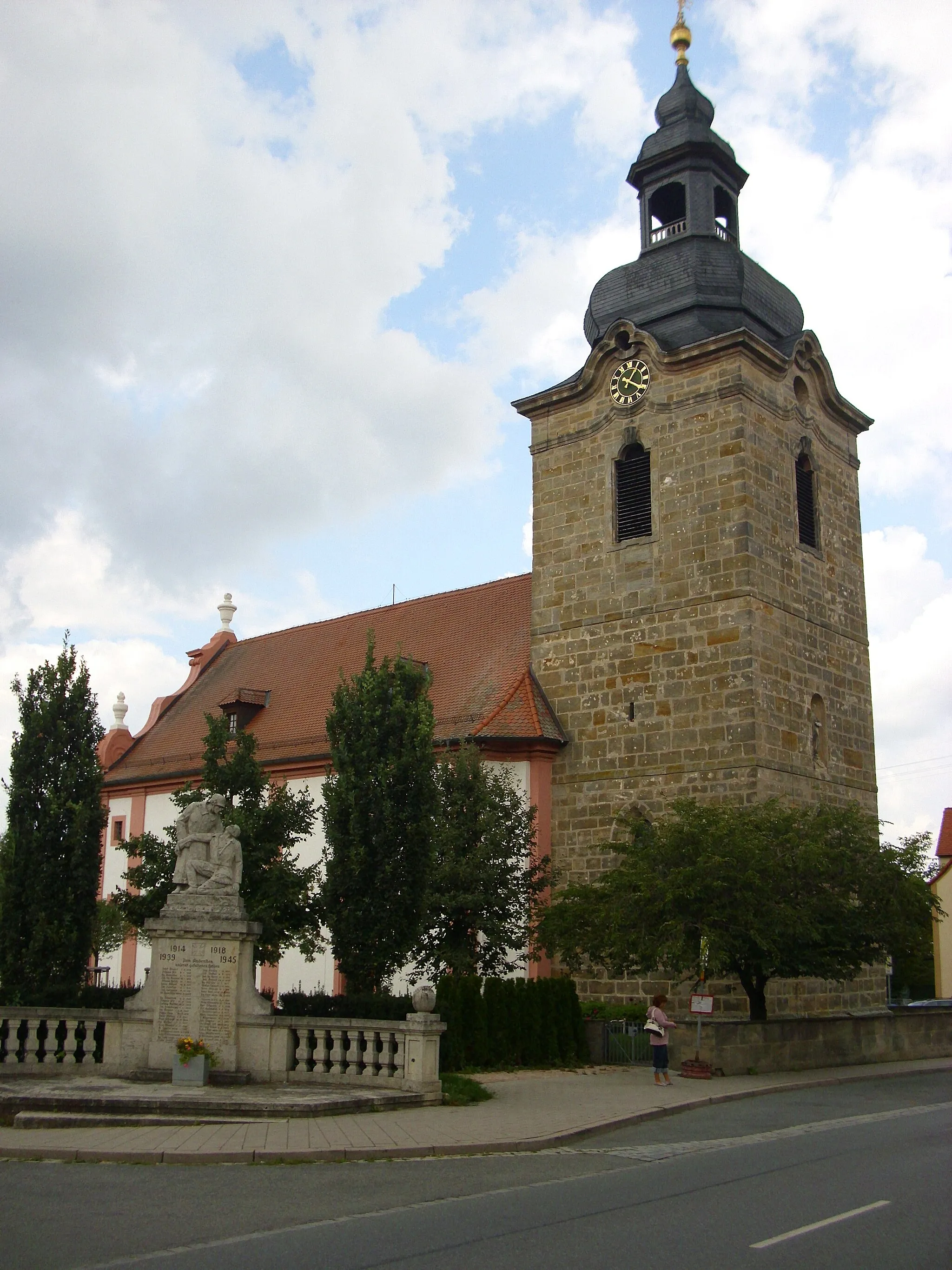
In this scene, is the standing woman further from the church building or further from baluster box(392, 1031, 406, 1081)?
the church building

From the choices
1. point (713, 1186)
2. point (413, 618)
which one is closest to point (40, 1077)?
point (713, 1186)

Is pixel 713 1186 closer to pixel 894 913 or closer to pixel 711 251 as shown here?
pixel 894 913

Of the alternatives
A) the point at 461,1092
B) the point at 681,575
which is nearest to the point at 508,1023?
the point at 461,1092

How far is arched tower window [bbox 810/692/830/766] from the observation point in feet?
84.0

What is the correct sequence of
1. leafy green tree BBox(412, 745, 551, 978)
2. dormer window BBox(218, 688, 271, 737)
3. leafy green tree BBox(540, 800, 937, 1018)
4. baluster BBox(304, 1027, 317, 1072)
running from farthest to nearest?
dormer window BBox(218, 688, 271, 737) < leafy green tree BBox(412, 745, 551, 978) < leafy green tree BBox(540, 800, 937, 1018) < baluster BBox(304, 1027, 317, 1072)

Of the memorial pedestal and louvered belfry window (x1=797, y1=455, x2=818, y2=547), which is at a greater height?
louvered belfry window (x1=797, y1=455, x2=818, y2=547)

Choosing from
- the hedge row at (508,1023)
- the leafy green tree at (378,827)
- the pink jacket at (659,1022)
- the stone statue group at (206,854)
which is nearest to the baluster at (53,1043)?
the stone statue group at (206,854)

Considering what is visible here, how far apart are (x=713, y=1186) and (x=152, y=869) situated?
12514 millimetres

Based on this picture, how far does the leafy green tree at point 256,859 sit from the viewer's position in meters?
19.6

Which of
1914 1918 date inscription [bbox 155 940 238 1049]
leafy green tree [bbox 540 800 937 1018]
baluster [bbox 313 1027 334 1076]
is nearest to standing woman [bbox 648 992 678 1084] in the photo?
leafy green tree [bbox 540 800 937 1018]

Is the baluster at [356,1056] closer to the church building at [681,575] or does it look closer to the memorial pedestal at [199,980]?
the memorial pedestal at [199,980]

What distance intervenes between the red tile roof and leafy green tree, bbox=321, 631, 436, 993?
597cm

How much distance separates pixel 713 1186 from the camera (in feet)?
30.5

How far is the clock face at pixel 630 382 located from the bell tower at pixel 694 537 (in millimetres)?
47
